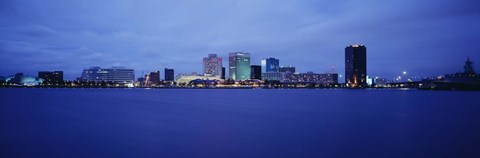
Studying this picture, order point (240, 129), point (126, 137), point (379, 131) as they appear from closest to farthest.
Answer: point (126, 137) < point (379, 131) < point (240, 129)

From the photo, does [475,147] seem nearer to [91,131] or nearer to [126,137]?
[126,137]

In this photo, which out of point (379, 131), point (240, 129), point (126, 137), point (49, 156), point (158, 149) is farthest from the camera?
point (240, 129)

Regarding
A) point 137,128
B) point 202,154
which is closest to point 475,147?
point 202,154

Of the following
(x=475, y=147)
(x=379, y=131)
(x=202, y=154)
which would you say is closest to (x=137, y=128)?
(x=202, y=154)

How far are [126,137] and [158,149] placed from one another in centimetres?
436

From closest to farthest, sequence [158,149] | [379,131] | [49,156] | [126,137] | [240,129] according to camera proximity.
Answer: [49,156], [158,149], [126,137], [379,131], [240,129]

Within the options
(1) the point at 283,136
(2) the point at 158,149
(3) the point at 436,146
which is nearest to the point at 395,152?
(3) the point at 436,146

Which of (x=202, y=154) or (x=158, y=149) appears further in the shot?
(x=158, y=149)

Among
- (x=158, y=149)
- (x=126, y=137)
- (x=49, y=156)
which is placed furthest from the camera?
(x=126, y=137)

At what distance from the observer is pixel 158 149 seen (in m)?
16.2

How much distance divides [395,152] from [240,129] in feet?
34.8

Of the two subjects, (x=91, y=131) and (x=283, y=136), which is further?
(x=91, y=131)

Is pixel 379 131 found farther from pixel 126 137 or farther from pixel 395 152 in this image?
pixel 126 137

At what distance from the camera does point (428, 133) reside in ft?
68.0
